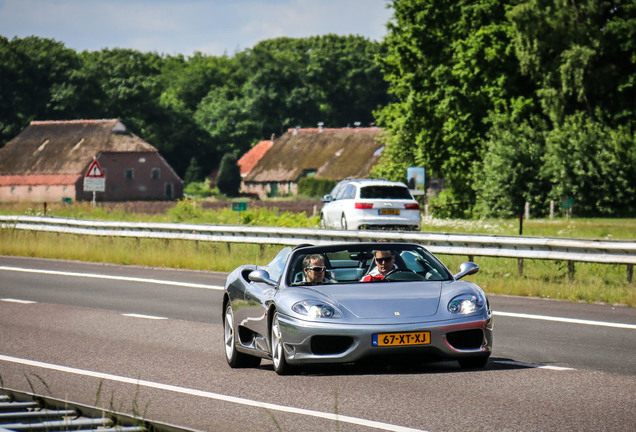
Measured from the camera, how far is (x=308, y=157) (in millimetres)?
128375

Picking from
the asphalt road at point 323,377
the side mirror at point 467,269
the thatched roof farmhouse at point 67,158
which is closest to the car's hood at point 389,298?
the side mirror at point 467,269

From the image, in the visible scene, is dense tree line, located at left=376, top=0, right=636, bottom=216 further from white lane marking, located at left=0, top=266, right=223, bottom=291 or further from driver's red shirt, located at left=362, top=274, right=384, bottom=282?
driver's red shirt, located at left=362, top=274, right=384, bottom=282

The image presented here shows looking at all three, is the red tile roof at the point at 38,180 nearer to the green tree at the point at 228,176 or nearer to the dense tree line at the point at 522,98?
the green tree at the point at 228,176

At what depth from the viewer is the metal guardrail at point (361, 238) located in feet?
63.7

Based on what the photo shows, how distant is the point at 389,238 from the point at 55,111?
104158 millimetres

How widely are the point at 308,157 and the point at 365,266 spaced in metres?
117

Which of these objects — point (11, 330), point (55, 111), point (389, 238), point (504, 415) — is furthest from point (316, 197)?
point (504, 415)

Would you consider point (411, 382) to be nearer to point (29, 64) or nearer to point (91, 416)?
point (91, 416)

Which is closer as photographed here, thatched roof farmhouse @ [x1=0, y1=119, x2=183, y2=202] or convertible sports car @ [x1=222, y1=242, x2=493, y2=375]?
convertible sports car @ [x1=222, y1=242, x2=493, y2=375]

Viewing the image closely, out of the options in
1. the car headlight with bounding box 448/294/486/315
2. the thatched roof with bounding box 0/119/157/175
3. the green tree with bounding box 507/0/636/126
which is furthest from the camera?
the thatched roof with bounding box 0/119/157/175

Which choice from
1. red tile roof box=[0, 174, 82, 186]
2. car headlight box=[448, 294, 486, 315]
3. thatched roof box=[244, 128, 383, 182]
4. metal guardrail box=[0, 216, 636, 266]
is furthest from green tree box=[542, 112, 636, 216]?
red tile roof box=[0, 174, 82, 186]

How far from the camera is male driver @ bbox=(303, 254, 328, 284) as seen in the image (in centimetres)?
1080

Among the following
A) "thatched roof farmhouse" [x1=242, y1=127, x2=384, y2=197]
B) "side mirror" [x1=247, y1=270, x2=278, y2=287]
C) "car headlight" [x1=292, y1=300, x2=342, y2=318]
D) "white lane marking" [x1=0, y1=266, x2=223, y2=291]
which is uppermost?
"thatched roof farmhouse" [x1=242, y1=127, x2=384, y2=197]

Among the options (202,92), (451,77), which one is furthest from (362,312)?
(202,92)
